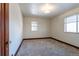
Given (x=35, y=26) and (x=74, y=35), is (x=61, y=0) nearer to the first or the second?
(x=74, y=35)

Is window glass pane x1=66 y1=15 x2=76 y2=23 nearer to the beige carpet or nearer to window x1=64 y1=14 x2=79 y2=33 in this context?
window x1=64 y1=14 x2=79 y2=33

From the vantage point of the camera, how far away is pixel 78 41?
5.31 meters

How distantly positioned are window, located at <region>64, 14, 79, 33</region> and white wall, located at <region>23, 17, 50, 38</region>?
11.4 feet

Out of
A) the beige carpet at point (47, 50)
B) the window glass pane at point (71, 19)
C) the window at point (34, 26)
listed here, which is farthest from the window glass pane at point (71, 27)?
the window at point (34, 26)

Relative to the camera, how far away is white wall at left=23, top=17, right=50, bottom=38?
9.44 meters

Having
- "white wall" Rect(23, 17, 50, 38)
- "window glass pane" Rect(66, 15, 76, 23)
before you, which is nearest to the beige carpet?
"window glass pane" Rect(66, 15, 76, 23)

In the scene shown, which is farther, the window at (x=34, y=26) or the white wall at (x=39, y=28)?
the window at (x=34, y=26)

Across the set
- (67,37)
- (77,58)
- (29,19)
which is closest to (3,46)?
(77,58)

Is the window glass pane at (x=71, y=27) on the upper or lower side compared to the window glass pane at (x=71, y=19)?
lower

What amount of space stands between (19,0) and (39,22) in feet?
29.5

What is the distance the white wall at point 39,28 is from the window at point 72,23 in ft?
11.4

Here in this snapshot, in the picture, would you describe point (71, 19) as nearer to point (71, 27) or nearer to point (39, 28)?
point (71, 27)

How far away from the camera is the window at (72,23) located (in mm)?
5718

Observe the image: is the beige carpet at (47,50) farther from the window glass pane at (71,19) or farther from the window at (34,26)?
the window at (34,26)
